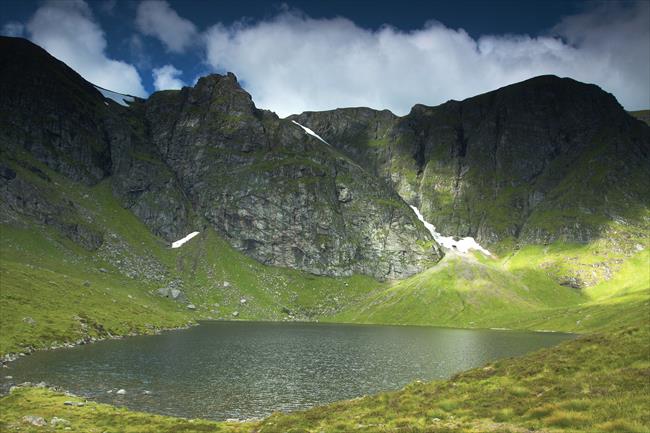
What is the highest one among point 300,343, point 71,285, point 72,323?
point 71,285

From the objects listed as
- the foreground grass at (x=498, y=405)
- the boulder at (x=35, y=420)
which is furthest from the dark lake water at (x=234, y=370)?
the boulder at (x=35, y=420)

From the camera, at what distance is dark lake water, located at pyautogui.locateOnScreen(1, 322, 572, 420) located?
56.8m

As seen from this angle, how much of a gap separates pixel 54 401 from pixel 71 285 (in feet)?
359

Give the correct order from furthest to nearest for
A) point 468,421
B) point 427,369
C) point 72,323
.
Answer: point 72,323 → point 427,369 → point 468,421

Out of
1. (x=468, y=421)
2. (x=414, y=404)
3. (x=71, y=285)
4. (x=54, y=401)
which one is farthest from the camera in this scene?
(x=71, y=285)

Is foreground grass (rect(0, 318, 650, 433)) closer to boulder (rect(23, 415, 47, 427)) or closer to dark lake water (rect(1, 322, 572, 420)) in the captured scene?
boulder (rect(23, 415, 47, 427))

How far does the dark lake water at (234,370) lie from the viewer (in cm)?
5684

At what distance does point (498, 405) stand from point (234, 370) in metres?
59.4

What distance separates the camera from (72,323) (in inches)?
4230

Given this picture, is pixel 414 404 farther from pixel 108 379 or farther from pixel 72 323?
pixel 72 323

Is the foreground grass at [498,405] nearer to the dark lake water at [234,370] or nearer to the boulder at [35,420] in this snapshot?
the boulder at [35,420]

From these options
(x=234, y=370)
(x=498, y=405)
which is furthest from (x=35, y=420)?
(x=234, y=370)

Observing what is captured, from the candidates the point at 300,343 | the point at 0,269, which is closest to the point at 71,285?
the point at 0,269

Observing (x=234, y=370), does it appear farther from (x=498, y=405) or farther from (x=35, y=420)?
(x=498, y=405)
